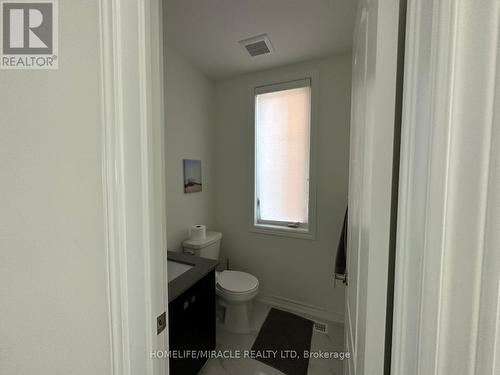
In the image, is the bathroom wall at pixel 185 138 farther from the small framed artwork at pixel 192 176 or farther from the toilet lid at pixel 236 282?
the toilet lid at pixel 236 282

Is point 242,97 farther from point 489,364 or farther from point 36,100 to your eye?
point 489,364

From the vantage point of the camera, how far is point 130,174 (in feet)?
1.82

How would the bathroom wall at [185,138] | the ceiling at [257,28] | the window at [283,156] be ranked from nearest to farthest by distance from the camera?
the ceiling at [257,28] < the bathroom wall at [185,138] < the window at [283,156]

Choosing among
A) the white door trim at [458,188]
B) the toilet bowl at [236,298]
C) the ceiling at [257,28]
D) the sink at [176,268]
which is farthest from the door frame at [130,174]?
the toilet bowl at [236,298]

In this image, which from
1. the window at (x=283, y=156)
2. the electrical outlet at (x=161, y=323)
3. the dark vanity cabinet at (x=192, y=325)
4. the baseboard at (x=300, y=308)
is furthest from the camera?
the window at (x=283, y=156)

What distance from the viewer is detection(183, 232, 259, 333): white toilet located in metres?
1.71

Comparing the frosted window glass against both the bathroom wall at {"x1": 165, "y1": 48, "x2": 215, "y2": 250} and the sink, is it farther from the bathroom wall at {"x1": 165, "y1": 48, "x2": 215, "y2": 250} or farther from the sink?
the sink

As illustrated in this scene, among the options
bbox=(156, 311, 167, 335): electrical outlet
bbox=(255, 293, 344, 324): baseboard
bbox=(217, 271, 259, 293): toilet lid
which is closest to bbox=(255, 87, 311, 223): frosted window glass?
bbox=(217, 271, 259, 293): toilet lid

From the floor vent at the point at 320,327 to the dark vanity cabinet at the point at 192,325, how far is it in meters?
0.94

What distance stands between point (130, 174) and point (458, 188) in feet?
2.23

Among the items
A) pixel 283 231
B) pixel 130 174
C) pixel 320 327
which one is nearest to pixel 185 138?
pixel 283 231

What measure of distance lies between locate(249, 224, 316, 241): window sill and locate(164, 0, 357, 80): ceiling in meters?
1.63

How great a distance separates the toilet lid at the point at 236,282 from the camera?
1731 millimetres

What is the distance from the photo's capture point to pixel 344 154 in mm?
1893
